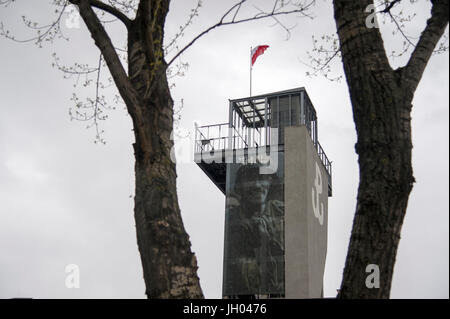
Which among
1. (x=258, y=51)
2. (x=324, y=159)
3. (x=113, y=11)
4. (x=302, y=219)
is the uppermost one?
(x=258, y=51)

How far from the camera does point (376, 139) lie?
9.27ft

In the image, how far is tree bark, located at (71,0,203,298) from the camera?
9.45 feet

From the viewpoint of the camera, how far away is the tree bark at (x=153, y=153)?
9.45 ft

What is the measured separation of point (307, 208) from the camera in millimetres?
15117

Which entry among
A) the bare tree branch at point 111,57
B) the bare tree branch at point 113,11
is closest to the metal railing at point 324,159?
the bare tree branch at point 113,11

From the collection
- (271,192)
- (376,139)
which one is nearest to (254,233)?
(271,192)

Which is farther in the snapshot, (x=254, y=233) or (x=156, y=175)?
(x=254, y=233)

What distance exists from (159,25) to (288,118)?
1348cm

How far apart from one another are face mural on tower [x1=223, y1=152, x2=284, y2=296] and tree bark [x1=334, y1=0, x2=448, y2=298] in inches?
494

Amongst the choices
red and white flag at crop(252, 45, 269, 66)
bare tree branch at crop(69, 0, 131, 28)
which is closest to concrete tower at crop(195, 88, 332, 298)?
red and white flag at crop(252, 45, 269, 66)

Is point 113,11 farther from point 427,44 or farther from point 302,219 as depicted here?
point 302,219

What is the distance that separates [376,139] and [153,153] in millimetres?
1261

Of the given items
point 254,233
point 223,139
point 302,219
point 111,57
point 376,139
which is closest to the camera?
point 376,139
